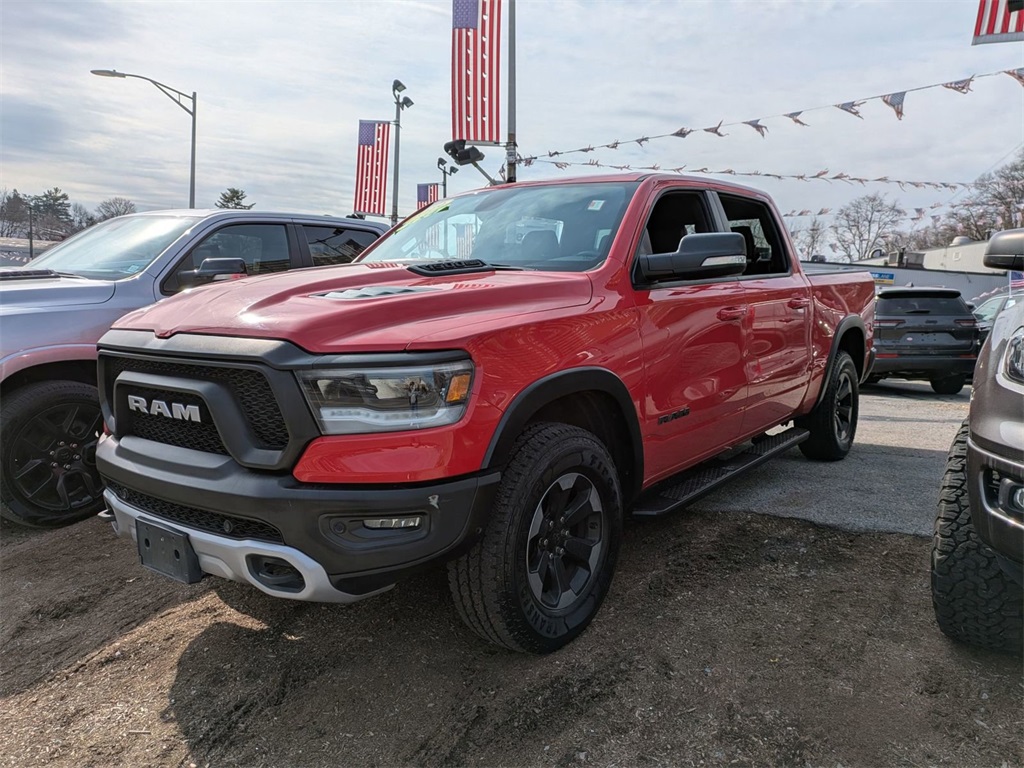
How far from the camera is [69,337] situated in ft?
12.8

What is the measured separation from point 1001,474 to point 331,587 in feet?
6.69

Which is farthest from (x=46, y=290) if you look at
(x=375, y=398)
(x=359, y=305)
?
(x=375, y=398)

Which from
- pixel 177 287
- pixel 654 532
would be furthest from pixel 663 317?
pixel 177 287

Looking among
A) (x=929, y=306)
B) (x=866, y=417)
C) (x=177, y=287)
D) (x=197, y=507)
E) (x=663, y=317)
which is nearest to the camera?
(x=197, y=507)

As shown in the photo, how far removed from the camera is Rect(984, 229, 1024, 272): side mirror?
3045 mm

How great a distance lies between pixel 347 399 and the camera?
2061 mm

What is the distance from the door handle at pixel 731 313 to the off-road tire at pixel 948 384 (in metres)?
8.23

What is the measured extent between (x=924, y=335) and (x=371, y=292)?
988cm

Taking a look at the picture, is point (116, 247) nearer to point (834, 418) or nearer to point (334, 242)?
point (334, 242)

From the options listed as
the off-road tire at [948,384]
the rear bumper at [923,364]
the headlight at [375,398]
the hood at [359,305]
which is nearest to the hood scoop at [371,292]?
the hood at [359,305]

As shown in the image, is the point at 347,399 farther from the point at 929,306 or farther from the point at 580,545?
the point at 929,306

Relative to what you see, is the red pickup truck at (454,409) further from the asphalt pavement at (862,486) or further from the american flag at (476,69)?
the american flag at (476,69)

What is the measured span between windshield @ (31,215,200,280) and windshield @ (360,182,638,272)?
167cm

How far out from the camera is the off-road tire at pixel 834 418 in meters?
5.13
